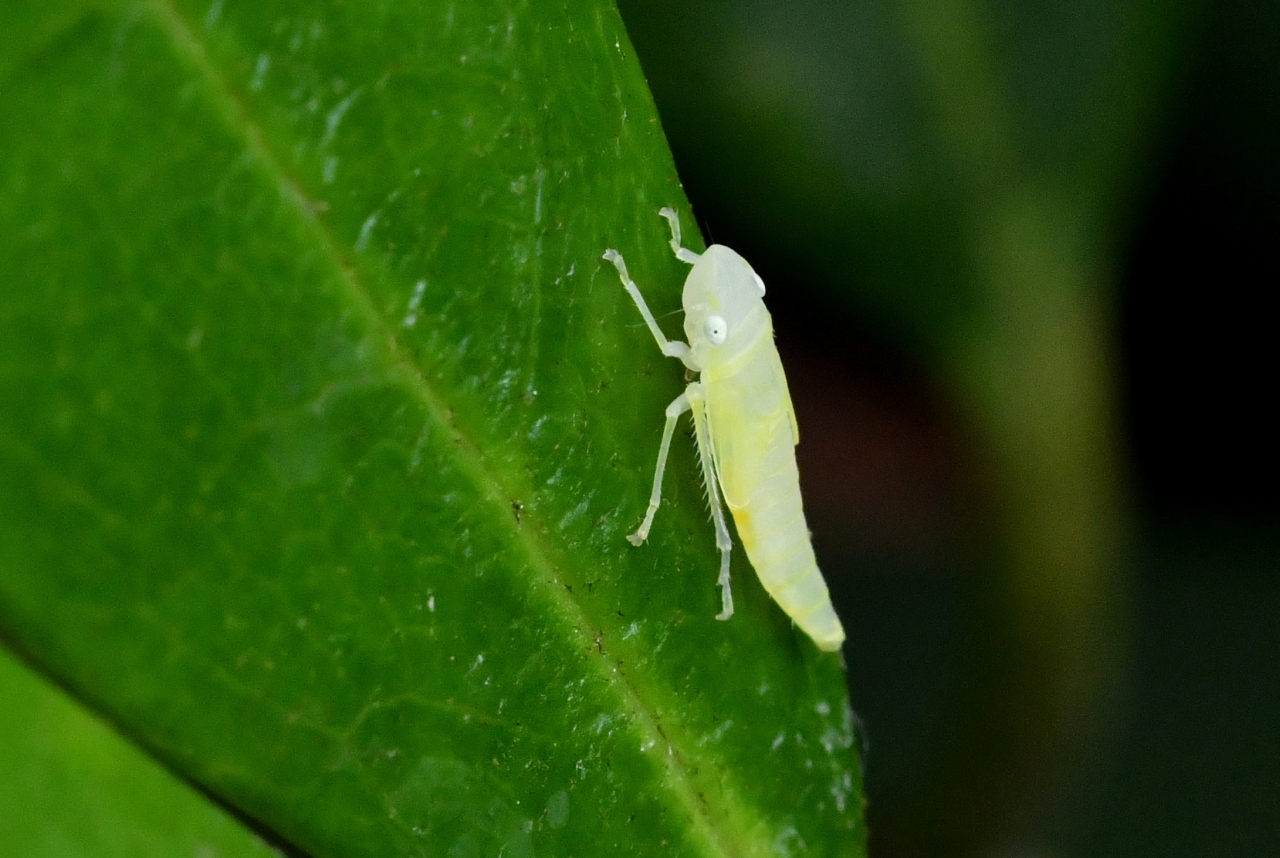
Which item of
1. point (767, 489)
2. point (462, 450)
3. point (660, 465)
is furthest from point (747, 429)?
point (462, 450)

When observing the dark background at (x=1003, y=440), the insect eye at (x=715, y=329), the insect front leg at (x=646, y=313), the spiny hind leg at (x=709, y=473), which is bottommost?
the dark background at (x=1003, y=440)

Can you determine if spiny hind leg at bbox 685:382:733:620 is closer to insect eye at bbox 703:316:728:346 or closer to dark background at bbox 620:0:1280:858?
insect eye at bbox 703:316:728:346

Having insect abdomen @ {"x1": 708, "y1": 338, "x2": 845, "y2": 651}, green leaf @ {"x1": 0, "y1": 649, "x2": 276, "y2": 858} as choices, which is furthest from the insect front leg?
green leaf @ {"x1": 0, "y1": 649, "x2": 276, "y2": 858}

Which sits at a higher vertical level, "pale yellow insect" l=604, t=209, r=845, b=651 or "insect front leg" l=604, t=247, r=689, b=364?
"insect front leg" l=604, t=247, r=689, b=364

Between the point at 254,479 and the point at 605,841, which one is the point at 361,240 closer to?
the point at 254,479

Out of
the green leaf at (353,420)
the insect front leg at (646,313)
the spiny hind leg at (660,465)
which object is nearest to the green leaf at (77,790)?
the green leaf at (353,420)

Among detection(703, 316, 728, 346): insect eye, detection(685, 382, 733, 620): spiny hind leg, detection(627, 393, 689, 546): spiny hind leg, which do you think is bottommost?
detection(685, 382, 733, 620): spiny hind leg

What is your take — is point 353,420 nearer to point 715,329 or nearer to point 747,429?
point 715,329

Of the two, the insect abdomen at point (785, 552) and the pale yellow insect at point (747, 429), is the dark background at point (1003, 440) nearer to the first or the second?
the pale yellow insect at point (747, 429)
